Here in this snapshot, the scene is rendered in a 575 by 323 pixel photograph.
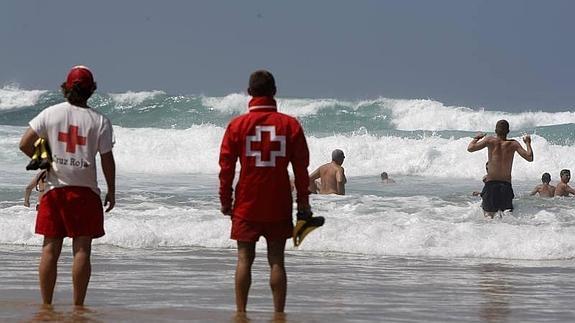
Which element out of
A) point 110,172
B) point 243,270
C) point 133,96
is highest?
point 133,96

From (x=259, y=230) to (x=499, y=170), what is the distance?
8.08 metres

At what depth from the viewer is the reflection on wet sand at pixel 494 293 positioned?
7.32 meters

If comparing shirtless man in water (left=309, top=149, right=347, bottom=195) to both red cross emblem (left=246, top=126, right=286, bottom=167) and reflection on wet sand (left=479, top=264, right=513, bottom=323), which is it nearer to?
reflection on wet sand (left=479, top=264, right=513, bottom=323)

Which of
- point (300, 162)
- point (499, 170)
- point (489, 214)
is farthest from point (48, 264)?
point (489, 214)

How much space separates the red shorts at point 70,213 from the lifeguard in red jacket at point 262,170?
0.73m

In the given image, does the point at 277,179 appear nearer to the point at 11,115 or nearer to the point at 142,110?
the point at 142,110

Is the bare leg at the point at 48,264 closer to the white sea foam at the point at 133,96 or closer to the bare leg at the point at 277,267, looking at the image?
the bare leg at the point at 277,267

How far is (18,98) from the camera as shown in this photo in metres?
47.9

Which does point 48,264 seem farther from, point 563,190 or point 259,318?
point 563,190

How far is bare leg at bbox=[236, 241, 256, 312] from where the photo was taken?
6637 mm

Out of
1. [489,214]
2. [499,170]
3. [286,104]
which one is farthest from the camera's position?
[286,104]

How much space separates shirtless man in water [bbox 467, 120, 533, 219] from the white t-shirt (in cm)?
800

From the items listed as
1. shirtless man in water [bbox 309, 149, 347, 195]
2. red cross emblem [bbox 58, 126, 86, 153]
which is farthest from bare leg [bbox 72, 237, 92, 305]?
shirtless man in water [bbox 309, 149, 347, 195]

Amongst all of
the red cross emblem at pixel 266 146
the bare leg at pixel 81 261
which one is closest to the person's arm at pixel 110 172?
the bare leg at pixel 81 261
